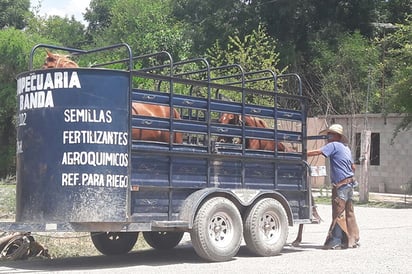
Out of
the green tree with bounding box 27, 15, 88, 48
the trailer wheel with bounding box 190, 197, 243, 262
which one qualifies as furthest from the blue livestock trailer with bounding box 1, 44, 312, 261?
the green tree with bounding box 27, 15, 88, 48

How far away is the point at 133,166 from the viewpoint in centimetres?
941

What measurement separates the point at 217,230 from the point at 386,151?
62.9ft

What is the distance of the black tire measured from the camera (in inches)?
463

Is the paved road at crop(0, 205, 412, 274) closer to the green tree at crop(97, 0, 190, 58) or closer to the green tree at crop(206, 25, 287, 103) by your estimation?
the green tree at crop(206, 25, 287, 103)

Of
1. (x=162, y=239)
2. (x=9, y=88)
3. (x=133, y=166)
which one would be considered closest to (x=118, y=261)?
(x=162, y=239)

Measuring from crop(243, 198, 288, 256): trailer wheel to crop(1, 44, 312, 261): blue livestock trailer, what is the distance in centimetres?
2

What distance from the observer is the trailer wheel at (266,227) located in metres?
10.7

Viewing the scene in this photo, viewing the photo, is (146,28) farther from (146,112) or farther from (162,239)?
(146,112)

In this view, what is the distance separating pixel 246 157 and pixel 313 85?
2529cm

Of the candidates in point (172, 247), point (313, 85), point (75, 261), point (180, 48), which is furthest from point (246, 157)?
point (180, 48)

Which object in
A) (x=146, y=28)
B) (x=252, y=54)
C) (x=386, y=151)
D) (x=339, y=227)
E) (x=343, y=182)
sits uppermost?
(x=146, y=28)

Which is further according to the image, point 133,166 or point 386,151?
point 386,151

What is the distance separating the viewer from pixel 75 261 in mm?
10586

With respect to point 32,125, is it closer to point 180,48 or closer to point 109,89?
point 109,89
